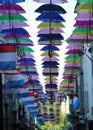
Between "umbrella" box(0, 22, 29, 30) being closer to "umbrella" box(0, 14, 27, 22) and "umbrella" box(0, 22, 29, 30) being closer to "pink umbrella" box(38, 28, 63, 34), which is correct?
"umbrella" box(0, 14, 27, 22)

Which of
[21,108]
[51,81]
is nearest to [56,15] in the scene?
[51,81]

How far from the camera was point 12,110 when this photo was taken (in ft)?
121

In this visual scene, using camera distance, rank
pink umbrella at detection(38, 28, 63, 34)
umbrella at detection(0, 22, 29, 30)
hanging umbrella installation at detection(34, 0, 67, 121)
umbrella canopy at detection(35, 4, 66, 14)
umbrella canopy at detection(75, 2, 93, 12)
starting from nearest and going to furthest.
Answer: umbrella canopy at detection(75, 2, 93, 12) < umbrella canopy at detection(35, 4, 66, 14) < hanging umbrella installation at detection(34, 0, 67, 121) < umbrella at detection(0, 22, 29, 30) < pink umbrella at detection(38, 28, 63, 34)

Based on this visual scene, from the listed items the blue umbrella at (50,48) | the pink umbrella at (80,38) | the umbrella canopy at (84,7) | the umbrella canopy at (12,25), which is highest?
the umbrella canopy at (84,7)

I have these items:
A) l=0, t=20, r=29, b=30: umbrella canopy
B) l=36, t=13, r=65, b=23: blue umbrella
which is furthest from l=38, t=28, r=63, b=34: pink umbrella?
l=36, t=13, r=65, b=23: blue umbrella

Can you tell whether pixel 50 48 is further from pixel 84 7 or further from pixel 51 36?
pixel 84 7

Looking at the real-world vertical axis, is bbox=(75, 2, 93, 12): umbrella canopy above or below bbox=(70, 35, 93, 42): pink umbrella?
above

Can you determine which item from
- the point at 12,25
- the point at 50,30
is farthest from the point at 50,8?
the point at 12,25

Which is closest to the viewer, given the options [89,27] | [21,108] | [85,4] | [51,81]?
[85,4]

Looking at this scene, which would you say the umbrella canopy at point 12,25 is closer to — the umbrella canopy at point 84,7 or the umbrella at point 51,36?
the umbrella at point 51,36

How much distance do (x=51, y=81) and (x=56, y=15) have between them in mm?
18063

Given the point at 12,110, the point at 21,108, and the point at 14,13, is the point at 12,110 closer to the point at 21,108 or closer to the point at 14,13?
the point at 21,108

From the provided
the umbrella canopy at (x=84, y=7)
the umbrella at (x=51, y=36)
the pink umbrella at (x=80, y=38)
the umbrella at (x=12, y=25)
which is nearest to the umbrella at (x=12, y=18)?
the umbrella at (x=12, y=25)

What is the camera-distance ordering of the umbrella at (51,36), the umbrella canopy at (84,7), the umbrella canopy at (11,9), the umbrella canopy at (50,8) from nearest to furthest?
the umbrella canopy at (84,7) < the umbrella canopy at (50,8) < the umbrella canopy at (11,9) < the umbrella at (51,36)
